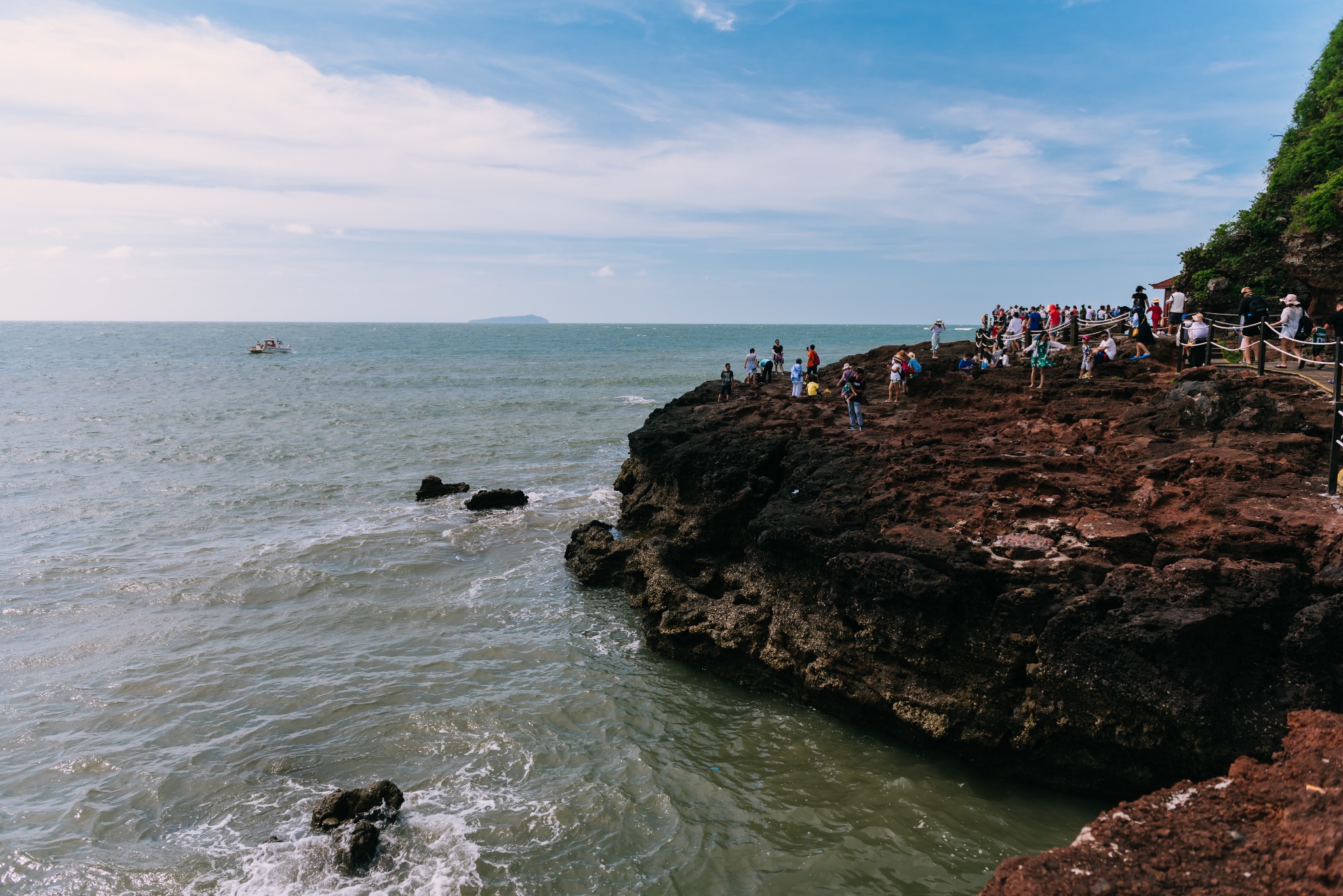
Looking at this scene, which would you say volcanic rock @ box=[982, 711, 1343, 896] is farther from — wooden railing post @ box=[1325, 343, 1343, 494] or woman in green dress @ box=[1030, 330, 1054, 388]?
woman in green dress @ box=[1030, 330, 1054, 388]

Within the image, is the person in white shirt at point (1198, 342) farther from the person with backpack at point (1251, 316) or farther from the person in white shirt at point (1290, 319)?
the person in white shirt at point (1290, 319)

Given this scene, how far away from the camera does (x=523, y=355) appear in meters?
92.8

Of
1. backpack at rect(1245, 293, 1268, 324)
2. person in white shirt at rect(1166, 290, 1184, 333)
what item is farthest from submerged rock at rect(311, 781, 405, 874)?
person in white shirt at rect(1166, 290, 1184, 333)

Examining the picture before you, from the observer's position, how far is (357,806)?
8156mm

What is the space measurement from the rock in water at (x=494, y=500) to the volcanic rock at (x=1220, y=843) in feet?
55.5

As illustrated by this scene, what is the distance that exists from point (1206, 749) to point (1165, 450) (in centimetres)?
586

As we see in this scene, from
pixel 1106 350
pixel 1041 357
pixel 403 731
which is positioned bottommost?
pixel 403 731

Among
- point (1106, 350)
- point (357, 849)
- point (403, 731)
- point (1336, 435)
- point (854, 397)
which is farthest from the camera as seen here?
point (1106, 350)

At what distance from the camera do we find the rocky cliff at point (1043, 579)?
7.47 meters

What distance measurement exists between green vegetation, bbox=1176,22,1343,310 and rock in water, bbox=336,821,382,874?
2525cm

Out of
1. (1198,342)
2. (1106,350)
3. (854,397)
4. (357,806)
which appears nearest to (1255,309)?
(1198,342)

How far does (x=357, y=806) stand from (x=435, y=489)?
14707mm

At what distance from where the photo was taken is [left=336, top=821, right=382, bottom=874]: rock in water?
752 cm

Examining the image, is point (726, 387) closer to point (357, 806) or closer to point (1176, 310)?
point (1176, 310)
